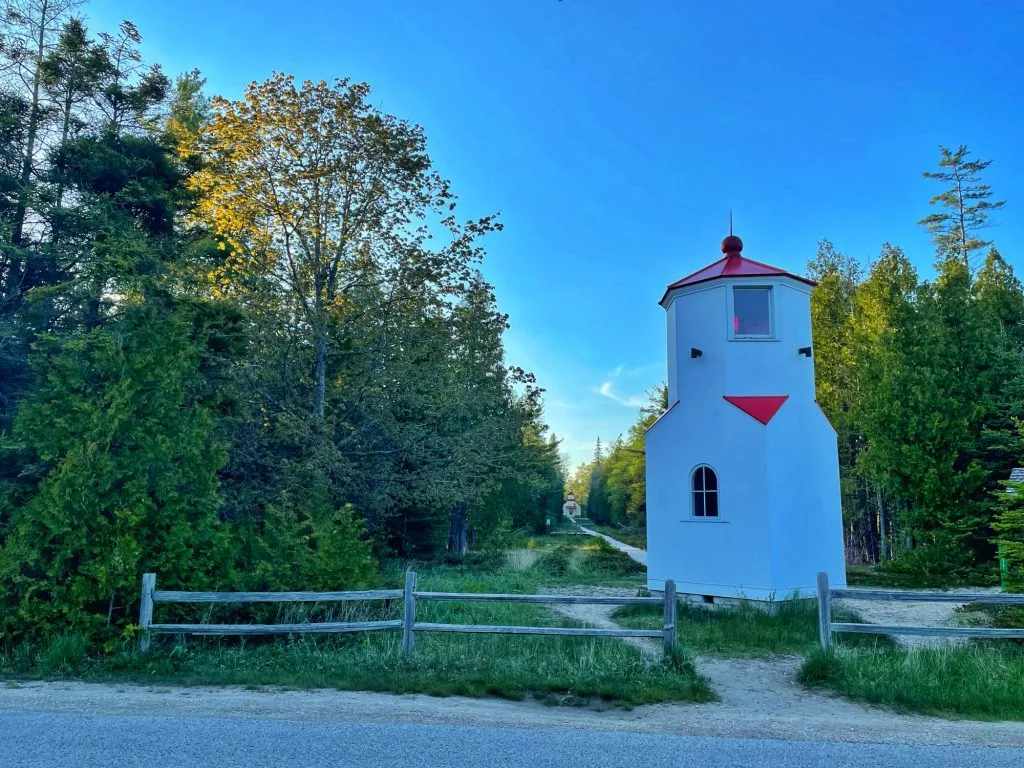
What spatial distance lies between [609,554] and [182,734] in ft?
76.1

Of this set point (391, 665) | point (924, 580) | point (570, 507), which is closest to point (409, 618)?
point (391, 665)

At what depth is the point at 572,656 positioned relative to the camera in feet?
26.2

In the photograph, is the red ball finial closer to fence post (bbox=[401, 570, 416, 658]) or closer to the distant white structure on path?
fence post (bbox=[401, 570, 416, 658])

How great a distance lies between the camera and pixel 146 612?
25.7 feet

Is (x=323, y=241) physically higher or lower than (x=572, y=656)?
higher

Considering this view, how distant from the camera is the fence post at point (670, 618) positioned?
7.72 m

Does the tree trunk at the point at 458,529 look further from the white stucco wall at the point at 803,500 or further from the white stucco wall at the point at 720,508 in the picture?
the white stucco wall at the point at 803,500

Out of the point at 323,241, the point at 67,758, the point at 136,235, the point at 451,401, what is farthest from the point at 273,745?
the point at 323,241

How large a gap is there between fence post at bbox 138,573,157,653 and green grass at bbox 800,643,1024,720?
8359 millimetres

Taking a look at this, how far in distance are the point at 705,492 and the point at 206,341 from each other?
34.3ft

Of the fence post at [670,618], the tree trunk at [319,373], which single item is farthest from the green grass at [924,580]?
the tree trunk at [319,373]

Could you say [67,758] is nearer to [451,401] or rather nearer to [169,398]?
[169,398]

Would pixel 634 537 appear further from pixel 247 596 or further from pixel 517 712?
pixel 517 712

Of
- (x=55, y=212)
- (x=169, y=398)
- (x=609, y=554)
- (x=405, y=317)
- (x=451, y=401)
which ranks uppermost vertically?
Answer: (x=55, y=212)
